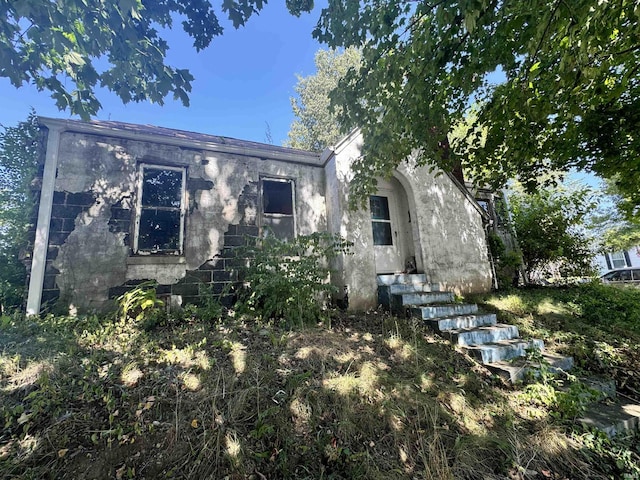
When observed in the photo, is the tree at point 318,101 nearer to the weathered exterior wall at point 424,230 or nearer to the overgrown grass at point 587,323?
the weathered exterior wall at point 424,230

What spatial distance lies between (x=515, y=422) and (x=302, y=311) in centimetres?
313

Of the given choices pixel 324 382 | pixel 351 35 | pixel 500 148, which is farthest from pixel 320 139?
pixel 324 382

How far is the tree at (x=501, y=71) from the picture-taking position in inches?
112

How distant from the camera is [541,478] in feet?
7.09

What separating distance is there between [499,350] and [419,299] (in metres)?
1.76

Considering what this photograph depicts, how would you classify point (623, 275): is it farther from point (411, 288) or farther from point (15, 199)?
point (15, 199)

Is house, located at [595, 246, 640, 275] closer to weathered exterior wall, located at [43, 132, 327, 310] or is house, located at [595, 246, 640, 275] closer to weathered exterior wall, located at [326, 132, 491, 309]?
weathered exterior wall, located at [326, 132, 491, 309]

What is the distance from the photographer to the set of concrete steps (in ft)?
12.6

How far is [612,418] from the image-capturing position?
285cm

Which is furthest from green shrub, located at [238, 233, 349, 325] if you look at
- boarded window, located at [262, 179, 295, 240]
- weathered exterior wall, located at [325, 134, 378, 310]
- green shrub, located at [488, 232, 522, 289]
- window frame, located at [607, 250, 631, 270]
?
window frame, located at [607, 250, 631, 270]

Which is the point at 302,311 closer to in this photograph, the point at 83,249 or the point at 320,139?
the point at 83,249

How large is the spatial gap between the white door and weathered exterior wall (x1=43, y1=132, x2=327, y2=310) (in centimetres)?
295

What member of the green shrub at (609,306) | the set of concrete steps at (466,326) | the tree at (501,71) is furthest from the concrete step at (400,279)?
the green shrub at (609,306)

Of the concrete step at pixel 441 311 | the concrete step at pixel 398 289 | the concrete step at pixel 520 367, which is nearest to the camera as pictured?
the concrete step at pixel 520 367
